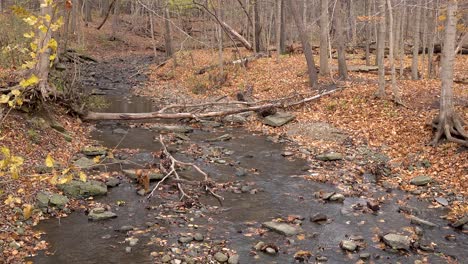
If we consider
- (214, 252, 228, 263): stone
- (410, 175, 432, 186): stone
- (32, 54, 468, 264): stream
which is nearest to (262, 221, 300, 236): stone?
(32, 54, 468, 264): stream

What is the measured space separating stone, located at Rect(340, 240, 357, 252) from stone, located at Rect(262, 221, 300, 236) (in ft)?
3.13

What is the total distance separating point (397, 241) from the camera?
25.7 feet

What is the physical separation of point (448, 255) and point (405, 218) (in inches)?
59.9

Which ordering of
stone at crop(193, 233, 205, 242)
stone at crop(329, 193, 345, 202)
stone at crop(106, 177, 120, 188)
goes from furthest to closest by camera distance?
stone at crop(106, 177, 120, 188)
stone at crop(329, 193, 345, 202)
stone at crop(193, 233, 205, 242)

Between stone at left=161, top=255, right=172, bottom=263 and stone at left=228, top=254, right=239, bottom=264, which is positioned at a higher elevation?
stone at left=161, top=255, right=172, bottom=263

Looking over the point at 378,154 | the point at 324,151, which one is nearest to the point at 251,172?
the point at 324,151

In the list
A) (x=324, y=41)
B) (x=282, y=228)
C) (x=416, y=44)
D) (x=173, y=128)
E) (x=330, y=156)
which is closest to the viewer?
(x=282, y=228)

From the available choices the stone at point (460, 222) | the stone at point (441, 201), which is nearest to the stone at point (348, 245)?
the stone at point (460, 222)

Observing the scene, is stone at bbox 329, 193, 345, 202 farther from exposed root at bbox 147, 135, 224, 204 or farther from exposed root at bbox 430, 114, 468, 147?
exposed root at bbox 430, 114, 468, 147

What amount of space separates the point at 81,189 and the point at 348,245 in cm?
607

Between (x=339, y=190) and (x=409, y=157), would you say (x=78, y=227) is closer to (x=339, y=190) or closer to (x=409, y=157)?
(x=339, y=190)

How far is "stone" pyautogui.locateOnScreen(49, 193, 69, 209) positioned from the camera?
9023mm

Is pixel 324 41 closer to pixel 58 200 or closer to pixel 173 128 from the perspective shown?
pixel 173 128

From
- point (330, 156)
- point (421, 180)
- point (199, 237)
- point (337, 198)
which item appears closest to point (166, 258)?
point (199, 237)
